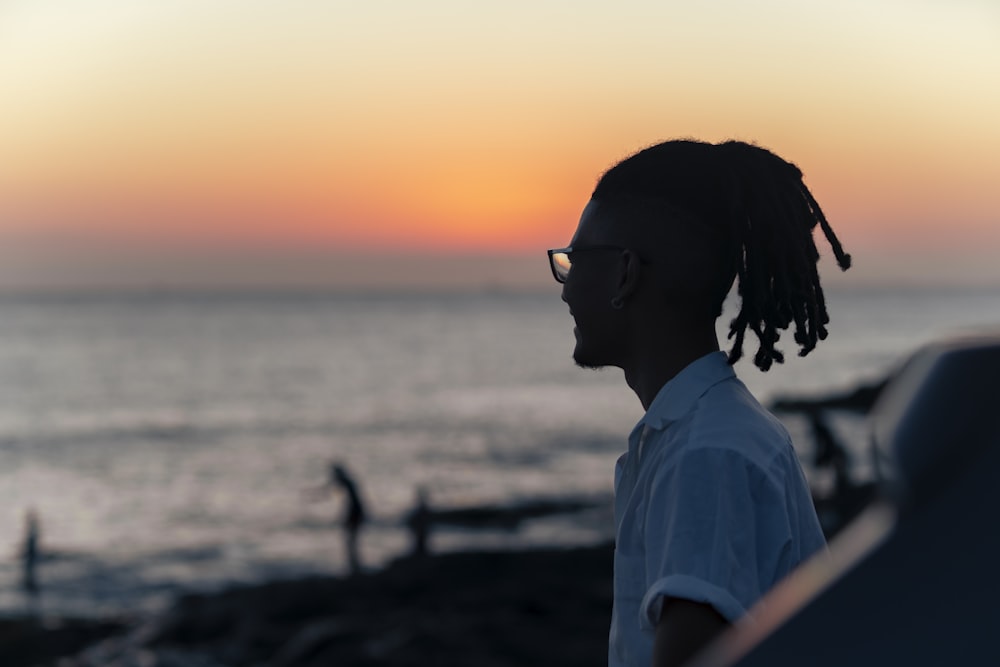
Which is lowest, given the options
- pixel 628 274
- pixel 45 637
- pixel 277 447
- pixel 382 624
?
pixel 277 447

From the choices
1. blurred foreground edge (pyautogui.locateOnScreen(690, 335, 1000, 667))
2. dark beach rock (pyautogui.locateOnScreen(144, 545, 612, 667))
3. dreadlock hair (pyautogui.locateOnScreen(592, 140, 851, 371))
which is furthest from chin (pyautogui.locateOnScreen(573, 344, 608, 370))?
dark beach rock (pyautogui.locateOnScreen(144, 545, 612, 667))

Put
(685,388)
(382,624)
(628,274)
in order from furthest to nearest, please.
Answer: (382,624) → (628,274) → (685,388)

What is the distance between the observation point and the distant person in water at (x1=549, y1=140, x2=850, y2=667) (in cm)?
177

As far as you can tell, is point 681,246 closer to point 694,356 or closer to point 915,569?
point 694,356

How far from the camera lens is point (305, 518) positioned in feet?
87.7

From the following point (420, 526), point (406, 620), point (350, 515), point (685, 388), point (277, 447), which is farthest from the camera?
point (277, 447)

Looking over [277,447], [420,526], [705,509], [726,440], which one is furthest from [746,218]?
[277,447]

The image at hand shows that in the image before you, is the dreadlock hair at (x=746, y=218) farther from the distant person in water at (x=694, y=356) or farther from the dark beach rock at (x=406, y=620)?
the dark beach rock at (x=406, y=620)

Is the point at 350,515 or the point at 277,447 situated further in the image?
the point at 277,447

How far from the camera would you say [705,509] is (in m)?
1.77

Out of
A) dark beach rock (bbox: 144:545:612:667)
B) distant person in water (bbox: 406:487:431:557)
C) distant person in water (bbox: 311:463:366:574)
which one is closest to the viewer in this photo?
dark beach rock (bbox: 144:545:612:667)

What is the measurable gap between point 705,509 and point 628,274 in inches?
21.8

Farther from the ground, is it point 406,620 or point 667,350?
point 667,350

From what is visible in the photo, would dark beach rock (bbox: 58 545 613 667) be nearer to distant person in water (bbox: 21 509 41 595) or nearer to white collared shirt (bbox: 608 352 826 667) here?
distant person in water (bbox: 21 509 41 595)
